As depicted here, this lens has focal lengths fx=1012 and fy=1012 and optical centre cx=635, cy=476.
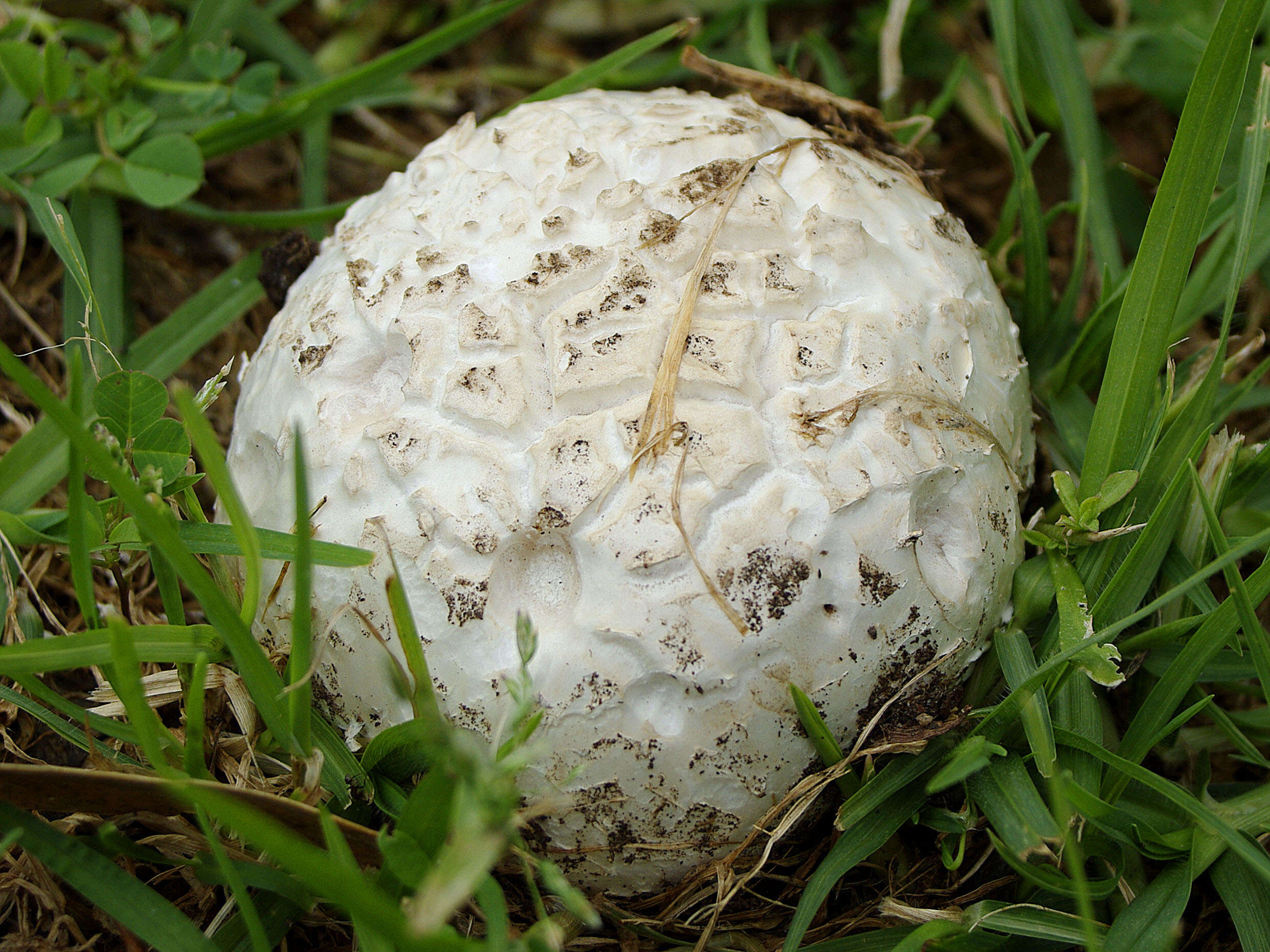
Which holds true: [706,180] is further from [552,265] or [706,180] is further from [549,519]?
[549,519]

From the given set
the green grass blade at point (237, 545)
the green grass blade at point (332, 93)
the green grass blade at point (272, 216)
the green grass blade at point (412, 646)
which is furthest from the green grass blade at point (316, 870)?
the green grass blade at point (332, 93)

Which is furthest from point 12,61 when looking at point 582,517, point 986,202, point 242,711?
point 986,202

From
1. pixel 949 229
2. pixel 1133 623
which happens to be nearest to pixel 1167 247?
pixel 949 229

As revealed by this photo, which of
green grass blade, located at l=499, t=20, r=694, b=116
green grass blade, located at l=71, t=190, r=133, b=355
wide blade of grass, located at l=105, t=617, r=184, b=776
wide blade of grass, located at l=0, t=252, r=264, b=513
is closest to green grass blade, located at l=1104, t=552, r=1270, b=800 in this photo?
wide blade of grass, located at l=105, t=617, r=184, b=776

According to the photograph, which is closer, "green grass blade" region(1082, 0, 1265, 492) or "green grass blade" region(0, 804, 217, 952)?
"green grass blade" region(0, 804, 217, 952)

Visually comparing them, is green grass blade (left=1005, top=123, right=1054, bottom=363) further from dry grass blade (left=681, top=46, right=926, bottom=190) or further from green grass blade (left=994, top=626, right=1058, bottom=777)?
green grass blade (left=994, top=626, right=1058, bottom=777)

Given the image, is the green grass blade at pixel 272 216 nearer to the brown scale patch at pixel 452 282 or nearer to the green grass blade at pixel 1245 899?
the brown scale patch at pixel 452 282
